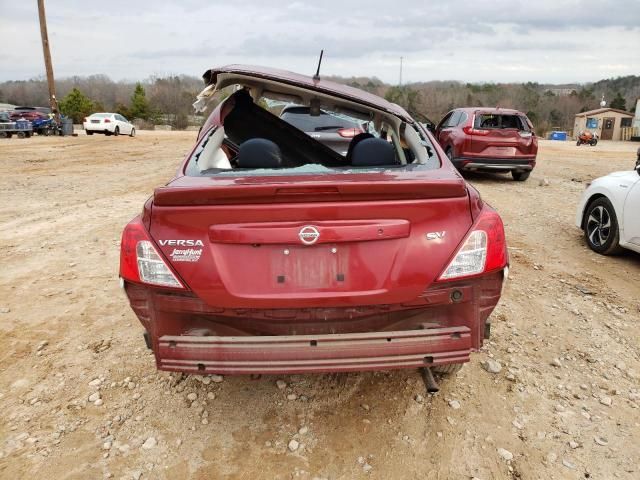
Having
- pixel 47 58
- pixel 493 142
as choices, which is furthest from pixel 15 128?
pixel 493 142

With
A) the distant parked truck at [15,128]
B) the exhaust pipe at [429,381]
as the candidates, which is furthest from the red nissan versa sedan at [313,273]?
the distant parked truck at [15,128]

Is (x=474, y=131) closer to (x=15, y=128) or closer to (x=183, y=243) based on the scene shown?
(x=183, y=243)

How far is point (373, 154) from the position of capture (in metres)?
3.05

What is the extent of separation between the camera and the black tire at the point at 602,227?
524cm

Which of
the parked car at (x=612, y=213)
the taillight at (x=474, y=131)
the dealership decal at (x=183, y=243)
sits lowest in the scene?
the parked car at (x=612, y=213)

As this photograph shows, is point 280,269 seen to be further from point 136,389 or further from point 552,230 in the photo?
point 552,230

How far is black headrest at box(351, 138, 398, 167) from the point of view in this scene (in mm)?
3039

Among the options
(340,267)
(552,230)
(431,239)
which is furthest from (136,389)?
(552,230)

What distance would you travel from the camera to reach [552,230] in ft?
21.6

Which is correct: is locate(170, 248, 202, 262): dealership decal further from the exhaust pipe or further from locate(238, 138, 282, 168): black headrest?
the exhaust pipe

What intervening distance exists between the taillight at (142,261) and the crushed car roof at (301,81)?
3.84ft

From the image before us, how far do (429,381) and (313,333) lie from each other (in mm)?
938

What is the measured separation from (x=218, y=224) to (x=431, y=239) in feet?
3.15

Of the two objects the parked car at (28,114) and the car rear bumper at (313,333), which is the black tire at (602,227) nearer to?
the car rear bumper at (313,333)
